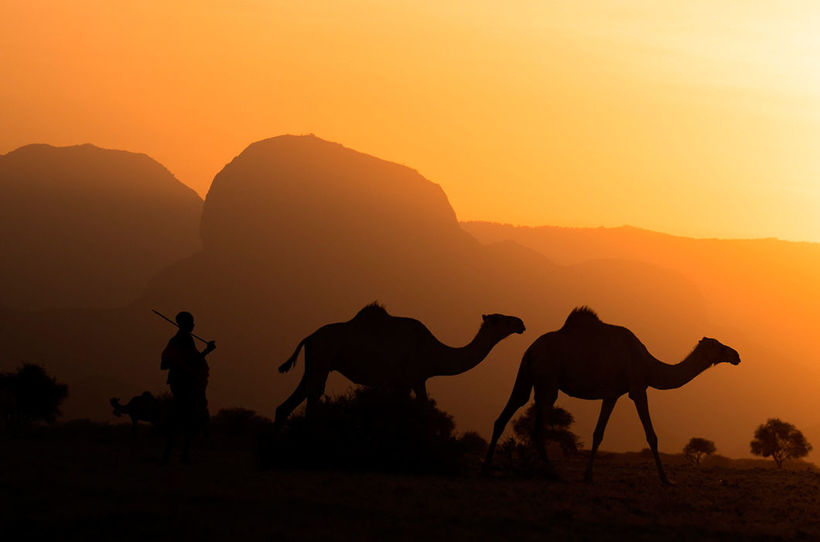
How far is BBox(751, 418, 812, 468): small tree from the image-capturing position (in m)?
45.2

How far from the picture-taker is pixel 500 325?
20.2m

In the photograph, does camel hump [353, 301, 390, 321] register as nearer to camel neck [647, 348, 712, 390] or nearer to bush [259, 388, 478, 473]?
bush [259, 388, 478, 473]

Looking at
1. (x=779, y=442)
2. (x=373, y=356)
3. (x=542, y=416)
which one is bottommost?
(x=542, y=416)

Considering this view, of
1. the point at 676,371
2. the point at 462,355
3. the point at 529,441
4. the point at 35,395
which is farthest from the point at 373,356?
the point at 35,395

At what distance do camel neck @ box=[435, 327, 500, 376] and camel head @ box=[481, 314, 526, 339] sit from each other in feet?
0.42

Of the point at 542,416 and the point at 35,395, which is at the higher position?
the point at 35,395

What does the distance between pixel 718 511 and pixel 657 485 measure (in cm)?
303

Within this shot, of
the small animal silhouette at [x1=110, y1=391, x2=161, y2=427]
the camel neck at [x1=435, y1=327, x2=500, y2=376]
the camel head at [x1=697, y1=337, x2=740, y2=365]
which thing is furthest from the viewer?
the small animal silhouette at [x1=110, y1=391, x2=161, y2=427]

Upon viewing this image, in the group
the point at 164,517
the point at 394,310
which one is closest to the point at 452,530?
the point at 164,517

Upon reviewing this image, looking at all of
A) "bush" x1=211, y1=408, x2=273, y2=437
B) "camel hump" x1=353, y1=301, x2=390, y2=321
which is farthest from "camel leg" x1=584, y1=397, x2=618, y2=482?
"bush" x1=211, y1=408, x2=273, y2=437

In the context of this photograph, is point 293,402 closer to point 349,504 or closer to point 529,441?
point 349,504

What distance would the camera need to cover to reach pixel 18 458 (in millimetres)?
16062

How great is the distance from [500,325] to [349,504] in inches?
316

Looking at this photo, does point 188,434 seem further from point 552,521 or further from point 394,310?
point 394,310
